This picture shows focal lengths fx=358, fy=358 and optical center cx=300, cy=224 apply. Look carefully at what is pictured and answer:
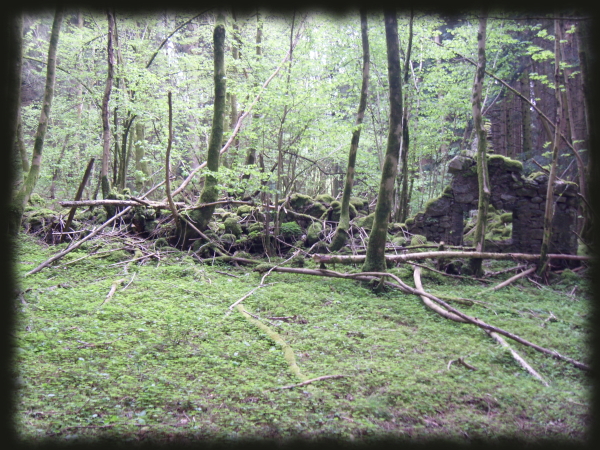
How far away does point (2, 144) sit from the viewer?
2.45 metres

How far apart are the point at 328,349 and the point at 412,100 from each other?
469 inches

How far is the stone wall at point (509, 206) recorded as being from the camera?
386 inches

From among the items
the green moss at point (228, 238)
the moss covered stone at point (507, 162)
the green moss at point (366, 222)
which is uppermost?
the moss covered stone at point (507, 162)

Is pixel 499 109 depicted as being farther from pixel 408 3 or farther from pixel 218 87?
pixel 408 3

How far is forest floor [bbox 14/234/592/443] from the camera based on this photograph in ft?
9.42

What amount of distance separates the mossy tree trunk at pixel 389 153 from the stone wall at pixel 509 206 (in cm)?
487

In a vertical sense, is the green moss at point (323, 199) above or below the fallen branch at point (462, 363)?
above

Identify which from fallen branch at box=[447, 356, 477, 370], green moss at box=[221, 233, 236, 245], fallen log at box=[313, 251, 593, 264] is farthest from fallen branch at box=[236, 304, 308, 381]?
green moss at box=[221, 233, 236, 245]

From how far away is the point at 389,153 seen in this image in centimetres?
757

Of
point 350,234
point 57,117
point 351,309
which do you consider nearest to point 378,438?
point 351,309

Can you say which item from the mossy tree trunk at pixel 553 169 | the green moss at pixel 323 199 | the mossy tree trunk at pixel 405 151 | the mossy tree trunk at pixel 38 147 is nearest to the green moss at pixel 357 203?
the green moss at pixel 323 199

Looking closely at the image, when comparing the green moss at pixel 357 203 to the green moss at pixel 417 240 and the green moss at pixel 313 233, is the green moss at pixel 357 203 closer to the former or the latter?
the green moss at pixel 417 240

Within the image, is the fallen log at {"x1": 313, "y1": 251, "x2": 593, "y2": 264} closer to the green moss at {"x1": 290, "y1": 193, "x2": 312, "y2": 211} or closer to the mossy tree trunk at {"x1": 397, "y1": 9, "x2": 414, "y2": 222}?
the green moss at {"x1": 290, "y1": 193, "x2": 312, "y2": 211}

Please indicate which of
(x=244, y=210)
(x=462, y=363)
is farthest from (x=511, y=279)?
(x=244, y=210)
